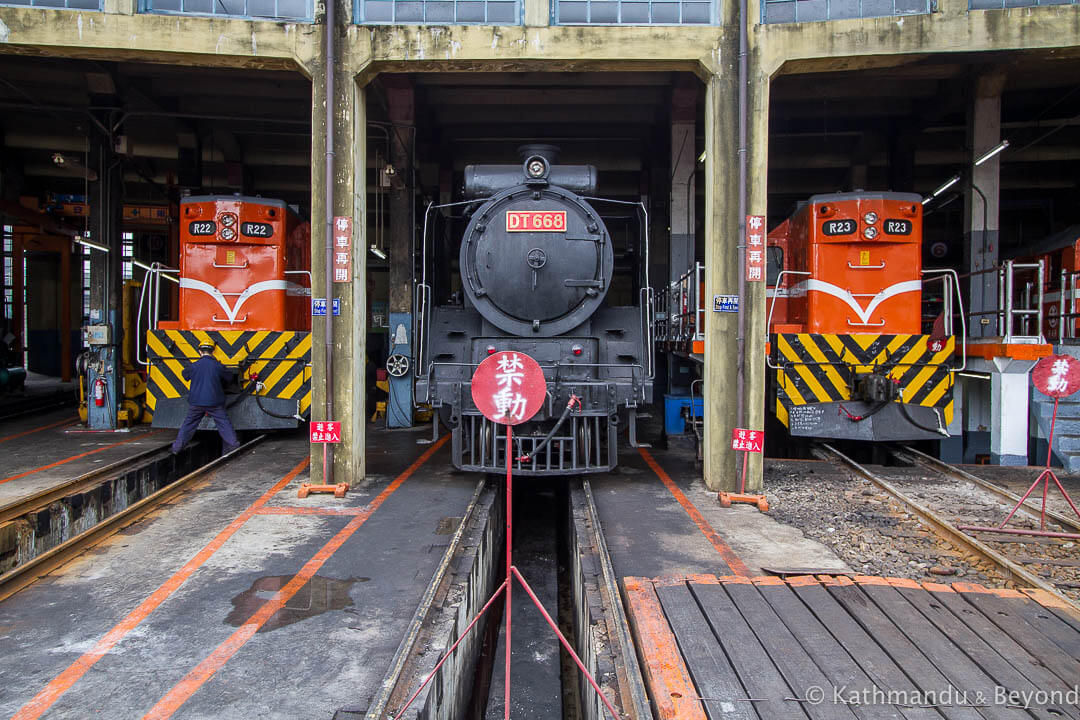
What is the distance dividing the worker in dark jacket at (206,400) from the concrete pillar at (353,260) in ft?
7.05

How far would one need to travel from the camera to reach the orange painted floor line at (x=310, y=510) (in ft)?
19.4

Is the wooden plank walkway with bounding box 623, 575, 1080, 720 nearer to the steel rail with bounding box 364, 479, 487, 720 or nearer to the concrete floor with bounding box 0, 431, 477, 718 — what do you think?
the steel rail with bounding box 364, 479, 487, 720

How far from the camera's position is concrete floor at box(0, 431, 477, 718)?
2961mm

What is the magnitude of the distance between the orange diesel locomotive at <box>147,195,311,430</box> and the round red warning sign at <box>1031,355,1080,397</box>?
8.24 m

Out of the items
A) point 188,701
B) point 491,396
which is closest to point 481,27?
point 491,396

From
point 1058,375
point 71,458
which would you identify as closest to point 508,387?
point 1058,375

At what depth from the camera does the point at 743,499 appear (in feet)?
20.6

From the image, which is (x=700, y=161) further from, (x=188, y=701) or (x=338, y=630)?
(x=188, y=701)

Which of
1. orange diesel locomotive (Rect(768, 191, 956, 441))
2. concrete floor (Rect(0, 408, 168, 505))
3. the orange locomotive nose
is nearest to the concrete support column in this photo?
orange diesel locomotive (Rect(768, 191, 956, 441))

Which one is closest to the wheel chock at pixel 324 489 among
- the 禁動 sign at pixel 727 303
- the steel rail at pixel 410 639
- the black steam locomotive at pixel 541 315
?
the black steam locomotive at pixel 541 315

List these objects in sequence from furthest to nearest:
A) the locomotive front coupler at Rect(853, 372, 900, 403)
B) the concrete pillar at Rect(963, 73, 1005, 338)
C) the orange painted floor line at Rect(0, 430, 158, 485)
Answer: the concrete pillar at Rect(963, 73, 1005, 338) < the locomotive front coupler at Rect(853, 372, 900, 403) < the orange painted floor line at Rect(0, 430, 158, 485)

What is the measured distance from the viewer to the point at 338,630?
361 centimetres

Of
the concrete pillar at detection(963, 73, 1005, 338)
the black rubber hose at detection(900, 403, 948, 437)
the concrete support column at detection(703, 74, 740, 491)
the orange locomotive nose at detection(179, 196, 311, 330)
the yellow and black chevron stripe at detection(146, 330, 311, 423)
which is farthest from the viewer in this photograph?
the concrete pillar at detection(963, 73, 1005, 338)

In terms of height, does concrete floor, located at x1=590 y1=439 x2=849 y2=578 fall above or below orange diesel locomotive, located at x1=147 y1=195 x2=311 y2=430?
below
